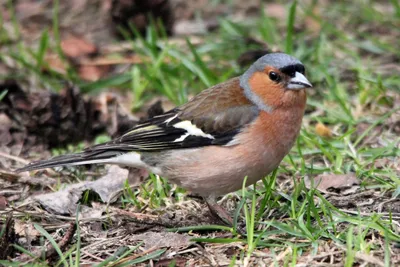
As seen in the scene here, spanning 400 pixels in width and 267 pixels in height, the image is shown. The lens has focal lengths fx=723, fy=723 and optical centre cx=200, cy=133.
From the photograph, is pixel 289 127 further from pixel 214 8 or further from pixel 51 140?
pixel 214 8

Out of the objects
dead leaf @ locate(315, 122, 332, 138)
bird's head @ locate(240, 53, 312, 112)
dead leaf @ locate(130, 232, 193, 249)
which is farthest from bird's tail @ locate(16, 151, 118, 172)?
dead leaf @ locate(315, 122, 332, 138)

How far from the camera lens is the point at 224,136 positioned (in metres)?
4.65

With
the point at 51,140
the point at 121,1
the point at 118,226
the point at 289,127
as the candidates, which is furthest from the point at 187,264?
the point at 121,1

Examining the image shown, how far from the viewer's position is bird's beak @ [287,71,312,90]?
4556mm

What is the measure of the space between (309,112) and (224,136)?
6.29ft

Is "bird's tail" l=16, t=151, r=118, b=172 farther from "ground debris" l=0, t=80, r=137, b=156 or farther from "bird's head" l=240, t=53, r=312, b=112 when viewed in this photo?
"ground debris" l=0, t=80, r=137, b=156

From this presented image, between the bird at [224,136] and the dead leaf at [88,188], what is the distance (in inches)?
11.6

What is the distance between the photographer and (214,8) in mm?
8680

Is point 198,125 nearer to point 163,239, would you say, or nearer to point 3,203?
point 163,239

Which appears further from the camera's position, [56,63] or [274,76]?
[56,63]

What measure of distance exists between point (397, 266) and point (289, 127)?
115 centimetres

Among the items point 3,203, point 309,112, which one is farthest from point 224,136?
point 309,112

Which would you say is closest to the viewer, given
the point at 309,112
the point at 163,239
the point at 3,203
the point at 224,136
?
the point at 163,239

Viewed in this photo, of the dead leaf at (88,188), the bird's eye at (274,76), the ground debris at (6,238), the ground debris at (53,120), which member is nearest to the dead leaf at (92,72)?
the ground debris at (53,120)
